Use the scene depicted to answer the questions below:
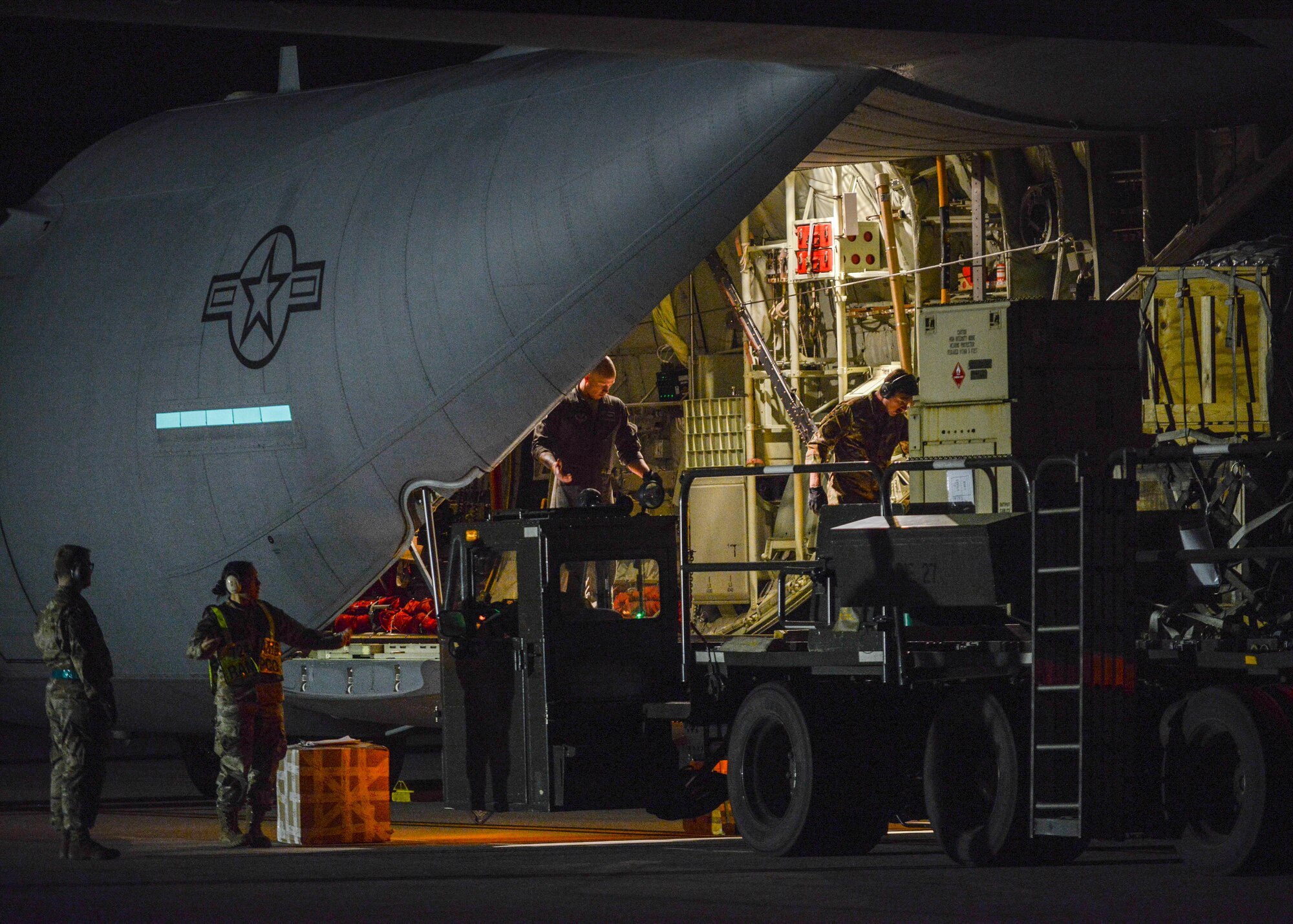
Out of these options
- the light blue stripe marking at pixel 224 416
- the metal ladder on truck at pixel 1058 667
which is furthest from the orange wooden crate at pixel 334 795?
the metal ladder on truck at pixel 1058 667

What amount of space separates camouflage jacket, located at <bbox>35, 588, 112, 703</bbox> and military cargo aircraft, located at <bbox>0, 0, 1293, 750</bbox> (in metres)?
2.60

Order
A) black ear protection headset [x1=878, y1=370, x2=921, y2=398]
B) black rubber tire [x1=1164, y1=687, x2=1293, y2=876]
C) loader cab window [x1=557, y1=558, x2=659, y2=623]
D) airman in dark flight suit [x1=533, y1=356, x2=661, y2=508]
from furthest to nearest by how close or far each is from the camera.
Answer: airman in dark flight suit [x1=533, y1=356, x2=661, y2=508]
black ear protection headset [x1=878, y1=370, x2=921, y2=398]
loader cab window [x1=557, y1=558, x2=659, y2=623]
black rubber tire [x1=1164, y1=687, x2=1293, y2=876]

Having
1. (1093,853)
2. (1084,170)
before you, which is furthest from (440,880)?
(1084,170)

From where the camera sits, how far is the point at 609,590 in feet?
38.6

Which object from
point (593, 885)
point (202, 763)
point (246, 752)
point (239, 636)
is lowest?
point (202, 763)

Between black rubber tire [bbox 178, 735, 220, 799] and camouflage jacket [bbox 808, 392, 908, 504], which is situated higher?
camouflage jacket [bbox 808, 392, 908, 504]

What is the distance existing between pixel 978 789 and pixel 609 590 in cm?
274

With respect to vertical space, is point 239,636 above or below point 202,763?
above

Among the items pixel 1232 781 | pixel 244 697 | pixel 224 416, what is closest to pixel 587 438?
pixel 224 416

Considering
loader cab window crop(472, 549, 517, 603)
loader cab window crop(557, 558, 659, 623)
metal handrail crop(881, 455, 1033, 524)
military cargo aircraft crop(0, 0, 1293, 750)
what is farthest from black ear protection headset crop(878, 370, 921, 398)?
loader cab window crop(472, 549, 517, 603)

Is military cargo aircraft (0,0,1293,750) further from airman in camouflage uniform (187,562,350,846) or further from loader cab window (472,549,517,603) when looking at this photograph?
airman in camouflage uniform (187,562,350,846)

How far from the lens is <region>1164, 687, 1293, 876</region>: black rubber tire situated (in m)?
8.61

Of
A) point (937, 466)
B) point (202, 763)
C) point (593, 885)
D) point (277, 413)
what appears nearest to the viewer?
point (593, 885)

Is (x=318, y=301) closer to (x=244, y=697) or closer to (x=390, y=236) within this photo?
(x=390, y=236)
